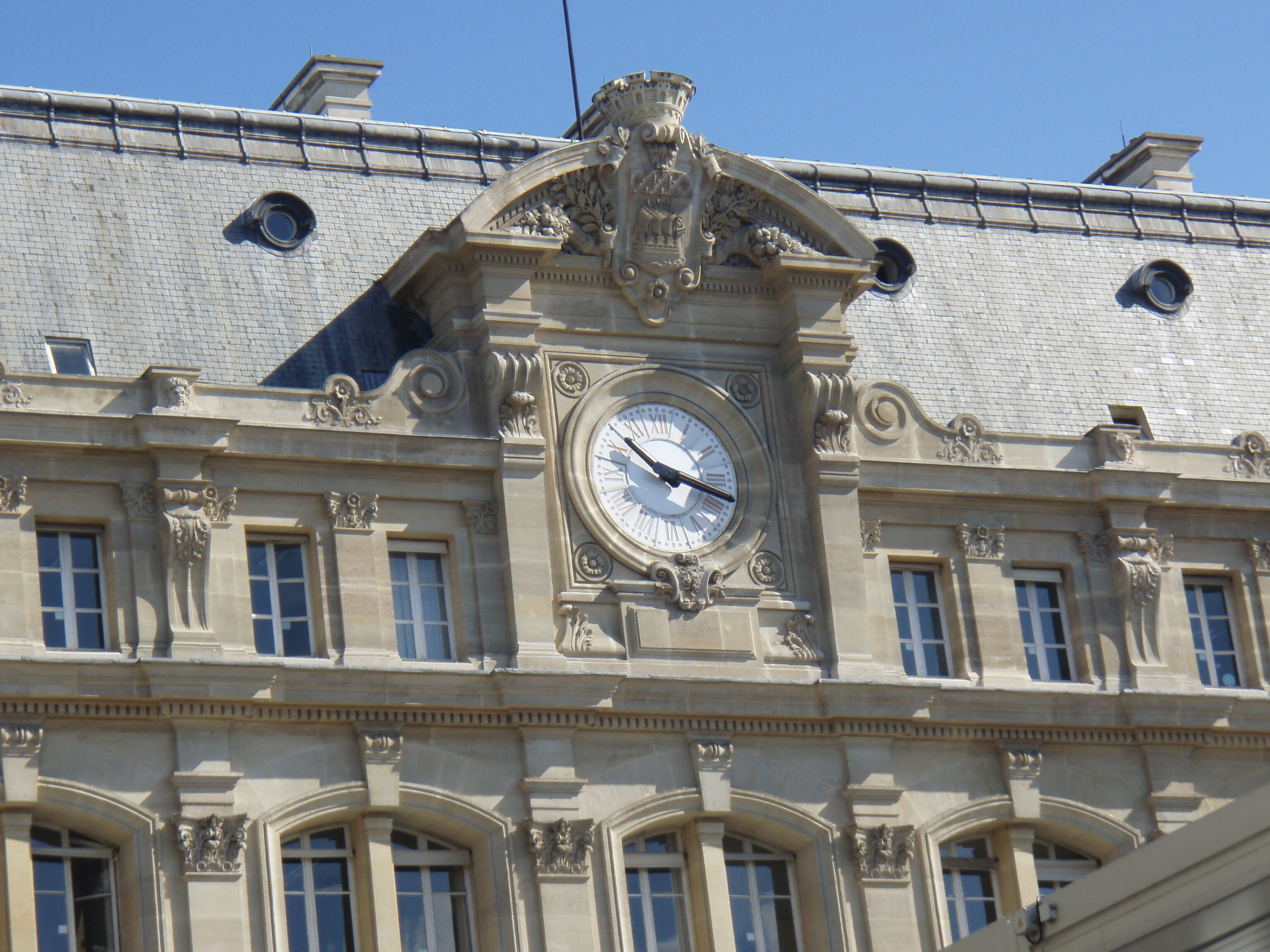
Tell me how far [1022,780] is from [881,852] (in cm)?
291

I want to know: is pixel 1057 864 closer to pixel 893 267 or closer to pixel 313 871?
pixel 893 267

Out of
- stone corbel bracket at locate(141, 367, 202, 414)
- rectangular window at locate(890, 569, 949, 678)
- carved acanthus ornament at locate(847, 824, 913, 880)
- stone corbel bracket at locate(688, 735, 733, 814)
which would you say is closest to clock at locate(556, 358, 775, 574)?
rectangular window at locate(890, 569, 949, 678)

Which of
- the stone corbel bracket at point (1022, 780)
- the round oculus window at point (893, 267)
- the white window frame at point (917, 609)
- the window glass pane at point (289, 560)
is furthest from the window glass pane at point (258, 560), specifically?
the round oculus window at point (893, 267)

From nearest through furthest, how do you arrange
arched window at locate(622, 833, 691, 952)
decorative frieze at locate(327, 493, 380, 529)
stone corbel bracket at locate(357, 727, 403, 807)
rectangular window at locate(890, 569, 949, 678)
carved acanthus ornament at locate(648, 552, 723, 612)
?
stone corbel bracket at locate(357, 727, 403, 807) → decorative frieze at locate(327, 493, 380, 529) → arched window at locate(622, 833, 691, 952) → carved acanthus ornament at locate(648, 552, 723, 612) → rectangular window at locate(890, 569, 949, 678)

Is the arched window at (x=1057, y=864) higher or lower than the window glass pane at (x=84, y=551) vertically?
lower

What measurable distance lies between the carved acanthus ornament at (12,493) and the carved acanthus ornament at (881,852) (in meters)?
12.4

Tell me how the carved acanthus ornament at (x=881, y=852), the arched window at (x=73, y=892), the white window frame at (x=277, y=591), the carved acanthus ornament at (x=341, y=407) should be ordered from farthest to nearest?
the carved acanthus ornament at (x=881, y=852) < the carved acanthus ornament at (x=341, y=407) < the white window frame at (x=277, y=591) < the arched window at (x=73, y=892)

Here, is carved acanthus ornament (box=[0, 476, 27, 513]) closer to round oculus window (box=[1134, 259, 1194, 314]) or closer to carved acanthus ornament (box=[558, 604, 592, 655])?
carved acanthus ornament (box=[558, 604, 592, 655])

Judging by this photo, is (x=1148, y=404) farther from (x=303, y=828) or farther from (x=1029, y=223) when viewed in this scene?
(x=303, y=828)

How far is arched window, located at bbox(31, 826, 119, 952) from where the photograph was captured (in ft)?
128

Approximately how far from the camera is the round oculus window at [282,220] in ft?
152

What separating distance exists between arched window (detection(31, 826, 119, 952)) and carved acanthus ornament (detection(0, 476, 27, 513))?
13.8 feet

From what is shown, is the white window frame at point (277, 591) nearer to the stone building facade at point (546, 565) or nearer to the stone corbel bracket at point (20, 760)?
the stone building facade at point (546, 565)

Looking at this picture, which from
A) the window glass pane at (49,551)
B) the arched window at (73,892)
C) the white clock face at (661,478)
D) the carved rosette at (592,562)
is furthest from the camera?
the white clock face at (661,478)
